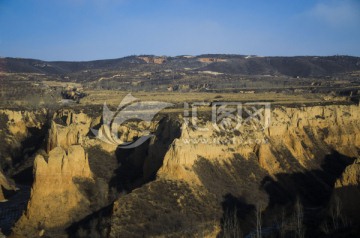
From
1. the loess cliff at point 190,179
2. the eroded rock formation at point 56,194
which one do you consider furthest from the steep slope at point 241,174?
the eroded rock formation at point 56,194

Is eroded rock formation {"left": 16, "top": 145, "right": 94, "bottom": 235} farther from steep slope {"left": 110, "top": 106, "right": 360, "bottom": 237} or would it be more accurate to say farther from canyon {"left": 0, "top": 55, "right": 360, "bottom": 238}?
steep slope {"left": 110, "top": 106, "right": 360, "bottom": 237}

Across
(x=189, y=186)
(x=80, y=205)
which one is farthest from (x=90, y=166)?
(x=189, y=186)

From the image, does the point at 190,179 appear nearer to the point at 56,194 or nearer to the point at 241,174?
the point at 241,174

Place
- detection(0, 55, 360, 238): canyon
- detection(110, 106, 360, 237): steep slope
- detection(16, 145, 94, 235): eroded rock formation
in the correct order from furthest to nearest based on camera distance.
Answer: detection(16, 145, 94, 235): eroded rock formation → detection(0, 55, 360, 238): canyon → detection(110, 106, 360, 237): steep slope

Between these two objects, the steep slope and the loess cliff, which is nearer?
the steep slope

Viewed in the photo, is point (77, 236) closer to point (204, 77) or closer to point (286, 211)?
point (286, 211)

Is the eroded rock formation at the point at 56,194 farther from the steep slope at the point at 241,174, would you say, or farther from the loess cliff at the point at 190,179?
the steep slope at the point at 241,174

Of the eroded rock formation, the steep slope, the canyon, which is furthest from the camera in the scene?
the eroded rock formation

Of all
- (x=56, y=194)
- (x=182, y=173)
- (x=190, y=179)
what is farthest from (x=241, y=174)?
(x=56, y=194)

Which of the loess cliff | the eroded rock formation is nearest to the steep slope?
the loess cliff

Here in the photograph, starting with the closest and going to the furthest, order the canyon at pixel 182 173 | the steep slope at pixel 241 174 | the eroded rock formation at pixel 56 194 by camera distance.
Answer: the steep slope at pixel 241 174 < the canyon at pixel 182 173 < the eroded rock formation at pixel 56 194

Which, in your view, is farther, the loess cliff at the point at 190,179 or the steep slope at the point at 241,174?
the loess cliff at the point at 190,179

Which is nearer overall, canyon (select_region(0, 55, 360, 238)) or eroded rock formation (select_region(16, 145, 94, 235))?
canyon (select_region(0, 55, 360, 238))
